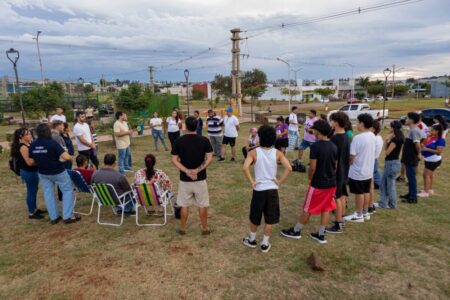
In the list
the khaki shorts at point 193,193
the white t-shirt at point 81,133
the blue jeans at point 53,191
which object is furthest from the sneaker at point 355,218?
the white t-shirt at point 81,133

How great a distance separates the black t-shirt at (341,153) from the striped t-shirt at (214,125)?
4.87m

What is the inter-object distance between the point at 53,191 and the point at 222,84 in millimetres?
61361

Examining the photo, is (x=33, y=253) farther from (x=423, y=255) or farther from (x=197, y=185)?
(x=423, y=255)

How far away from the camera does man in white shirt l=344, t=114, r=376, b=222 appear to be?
4.32 m

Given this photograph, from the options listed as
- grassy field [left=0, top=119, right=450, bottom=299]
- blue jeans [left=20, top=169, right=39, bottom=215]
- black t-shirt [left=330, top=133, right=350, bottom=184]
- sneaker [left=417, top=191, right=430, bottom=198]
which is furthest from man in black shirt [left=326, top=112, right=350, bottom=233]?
blue jeans [left=20, top=169, right=39, bottom=215]

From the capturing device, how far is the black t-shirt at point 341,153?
163 inches

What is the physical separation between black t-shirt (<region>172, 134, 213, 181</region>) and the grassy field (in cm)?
112

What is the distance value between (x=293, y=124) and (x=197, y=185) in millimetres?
5654

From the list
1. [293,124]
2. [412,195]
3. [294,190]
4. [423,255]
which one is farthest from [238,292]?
[293,124]

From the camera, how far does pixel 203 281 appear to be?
331 cm

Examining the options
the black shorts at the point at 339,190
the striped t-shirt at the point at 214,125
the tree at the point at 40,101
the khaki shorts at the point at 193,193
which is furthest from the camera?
the tree at the point at 40,101

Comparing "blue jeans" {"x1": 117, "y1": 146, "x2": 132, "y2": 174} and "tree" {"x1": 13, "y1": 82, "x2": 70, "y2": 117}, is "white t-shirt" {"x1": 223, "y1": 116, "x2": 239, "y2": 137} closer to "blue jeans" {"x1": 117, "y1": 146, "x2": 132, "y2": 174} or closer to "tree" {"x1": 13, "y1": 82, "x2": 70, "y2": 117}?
"blue jeans" {"x1": 117, "y1": 146, "x2": 132, "y2": 174}

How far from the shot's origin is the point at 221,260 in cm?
372

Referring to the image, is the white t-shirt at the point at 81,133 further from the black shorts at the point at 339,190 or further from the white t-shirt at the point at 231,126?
the black shorts at the point at 339,190
